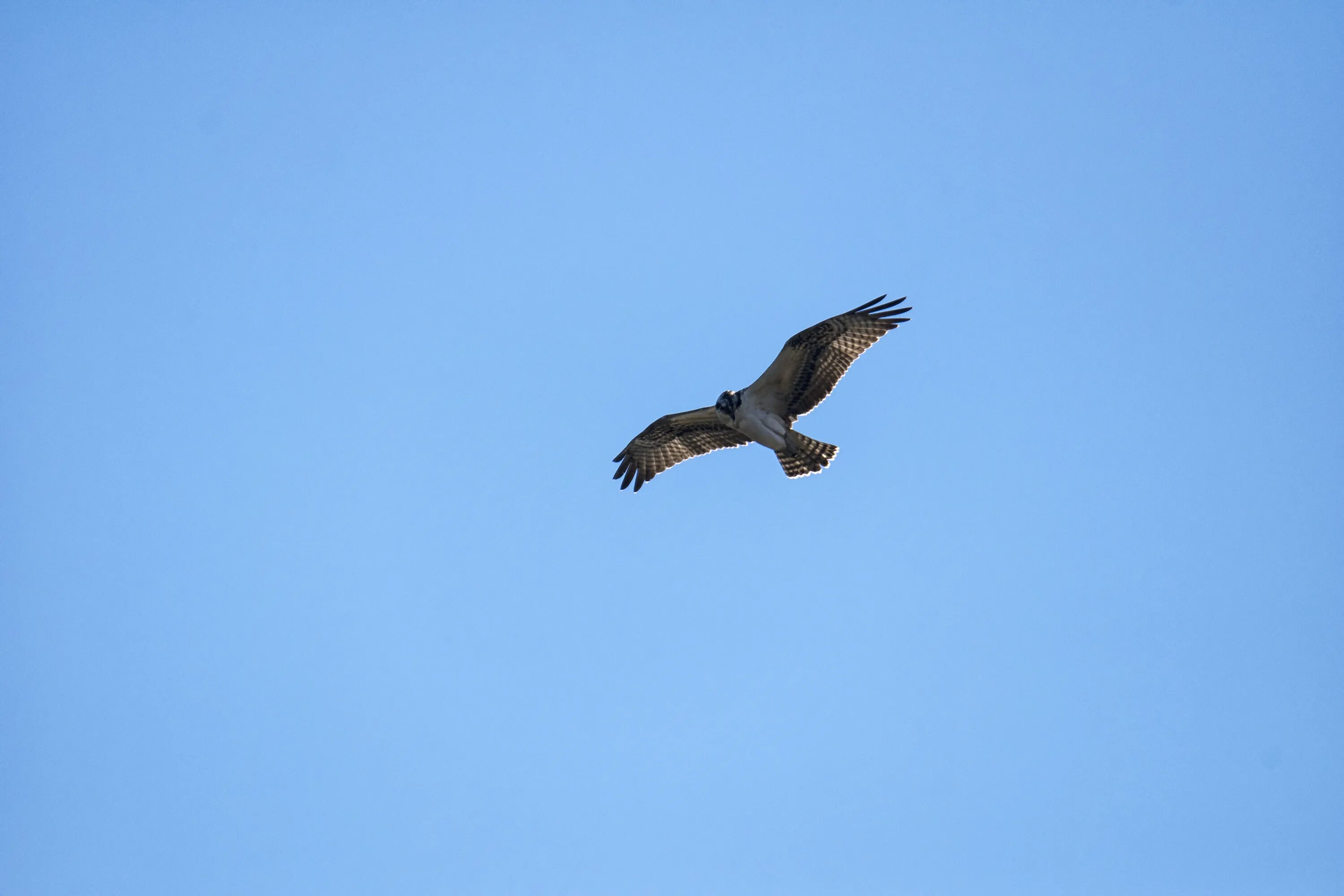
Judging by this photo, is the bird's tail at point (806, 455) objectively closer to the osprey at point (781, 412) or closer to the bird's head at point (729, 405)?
the osprey at point (781, 412)

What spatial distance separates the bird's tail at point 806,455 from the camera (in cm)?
1631

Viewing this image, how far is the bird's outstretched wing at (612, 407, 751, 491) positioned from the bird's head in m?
0.45

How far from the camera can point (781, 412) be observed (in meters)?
16.0

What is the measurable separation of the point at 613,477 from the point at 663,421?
1250 mm

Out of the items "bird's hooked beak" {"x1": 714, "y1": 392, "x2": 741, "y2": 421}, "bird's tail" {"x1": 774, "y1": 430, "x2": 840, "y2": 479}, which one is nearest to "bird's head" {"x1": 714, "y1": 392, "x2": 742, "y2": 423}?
"bird's hooked beak" {"x1": 714, "y1": 392, "x2": 741, "y2": 421}

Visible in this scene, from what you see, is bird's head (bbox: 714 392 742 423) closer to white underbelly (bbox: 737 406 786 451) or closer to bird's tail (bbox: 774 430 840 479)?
white underbelly (bbox: 737 406 786 451)

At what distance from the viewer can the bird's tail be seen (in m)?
16.3

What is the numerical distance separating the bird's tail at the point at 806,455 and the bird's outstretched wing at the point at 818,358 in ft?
1.49

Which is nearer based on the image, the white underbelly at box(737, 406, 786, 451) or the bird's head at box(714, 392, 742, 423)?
the bird's head at box(714, 392, 742, 423)

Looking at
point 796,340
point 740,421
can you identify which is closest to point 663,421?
point 740,421

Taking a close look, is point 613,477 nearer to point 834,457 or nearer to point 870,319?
point 834,457

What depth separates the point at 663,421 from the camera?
16484mm

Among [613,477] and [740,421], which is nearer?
[740,421]

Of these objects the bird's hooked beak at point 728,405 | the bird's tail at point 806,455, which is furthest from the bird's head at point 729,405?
the bird's tail at point 806,455
